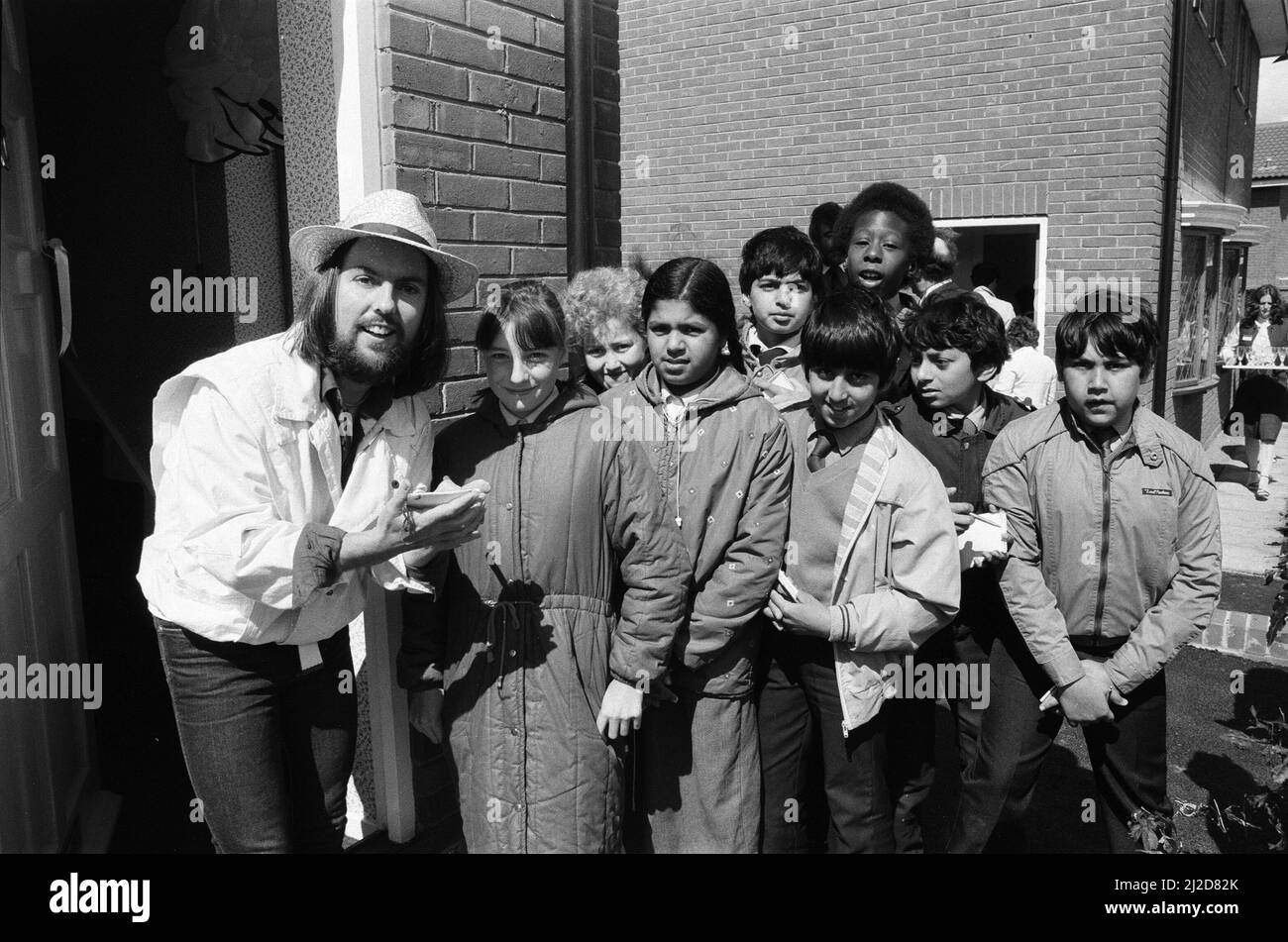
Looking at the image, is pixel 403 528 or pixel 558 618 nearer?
pixel 403 528

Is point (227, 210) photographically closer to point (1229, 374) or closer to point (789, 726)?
point (789, 726)

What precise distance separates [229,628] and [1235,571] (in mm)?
7302

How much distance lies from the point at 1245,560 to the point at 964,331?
5.84m

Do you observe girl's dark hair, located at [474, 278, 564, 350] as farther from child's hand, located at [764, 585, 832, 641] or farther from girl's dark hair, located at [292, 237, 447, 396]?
child's hand, located at [764, 585, 832, 641]

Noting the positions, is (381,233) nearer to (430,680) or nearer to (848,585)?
(430,680)

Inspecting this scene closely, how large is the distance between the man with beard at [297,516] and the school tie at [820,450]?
1080 millimetres

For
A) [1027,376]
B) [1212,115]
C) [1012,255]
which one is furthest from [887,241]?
[1212,115]

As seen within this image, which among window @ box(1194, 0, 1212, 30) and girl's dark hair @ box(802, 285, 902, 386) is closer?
girl's dark hair @ box(802, 285, 902, 386)

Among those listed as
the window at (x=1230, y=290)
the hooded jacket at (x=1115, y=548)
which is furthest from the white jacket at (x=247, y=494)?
the window at (x=1230, y=290)

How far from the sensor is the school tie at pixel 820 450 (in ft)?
9.21

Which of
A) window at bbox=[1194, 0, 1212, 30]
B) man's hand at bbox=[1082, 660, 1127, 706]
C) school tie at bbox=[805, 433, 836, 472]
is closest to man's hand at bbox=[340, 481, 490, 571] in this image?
school tie at bbox=[805, 433, 836, 472]

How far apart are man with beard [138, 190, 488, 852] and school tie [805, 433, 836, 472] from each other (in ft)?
3.54

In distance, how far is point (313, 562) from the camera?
2.06 metres

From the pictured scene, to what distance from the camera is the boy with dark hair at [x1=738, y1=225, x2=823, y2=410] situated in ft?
10.2
